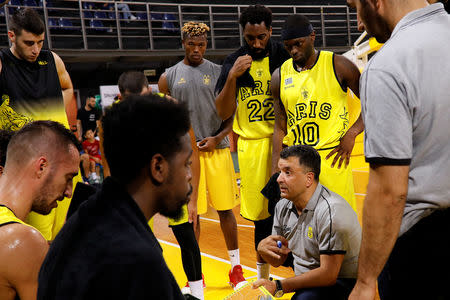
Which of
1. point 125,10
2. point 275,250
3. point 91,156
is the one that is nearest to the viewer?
point 275,250

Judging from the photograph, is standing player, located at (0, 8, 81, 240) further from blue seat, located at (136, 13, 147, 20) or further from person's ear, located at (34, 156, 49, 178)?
blue seat, located at (136, 13, 147, 20)

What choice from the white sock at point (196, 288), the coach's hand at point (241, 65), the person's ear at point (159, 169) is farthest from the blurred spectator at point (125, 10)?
the person's ear at point (159, 169)

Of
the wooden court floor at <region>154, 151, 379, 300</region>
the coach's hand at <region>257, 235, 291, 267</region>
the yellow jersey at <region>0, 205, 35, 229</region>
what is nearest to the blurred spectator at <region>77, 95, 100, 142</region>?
the wooden court floor at <region>154, 151, 379, 300</region>

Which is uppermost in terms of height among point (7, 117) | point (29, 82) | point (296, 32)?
point (296, 32)

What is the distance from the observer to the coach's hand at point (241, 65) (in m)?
3.33

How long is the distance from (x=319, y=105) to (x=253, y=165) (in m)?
0.80

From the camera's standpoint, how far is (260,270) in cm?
338

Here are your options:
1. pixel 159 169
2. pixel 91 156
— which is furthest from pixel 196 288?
pixel 91 156

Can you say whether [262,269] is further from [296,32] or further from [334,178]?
[296,32]

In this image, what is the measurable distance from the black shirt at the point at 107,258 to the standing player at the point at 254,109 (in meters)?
2.38

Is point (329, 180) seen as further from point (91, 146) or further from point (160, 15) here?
point (160, 15)

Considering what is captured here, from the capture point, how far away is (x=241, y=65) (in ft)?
10.9

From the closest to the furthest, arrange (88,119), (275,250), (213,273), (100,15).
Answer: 1. (275,250)
2. (213,273)
3. (88,119)
4. (100,15)

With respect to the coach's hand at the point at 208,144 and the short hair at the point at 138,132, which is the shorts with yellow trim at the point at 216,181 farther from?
the short hair at the point at 138,132
